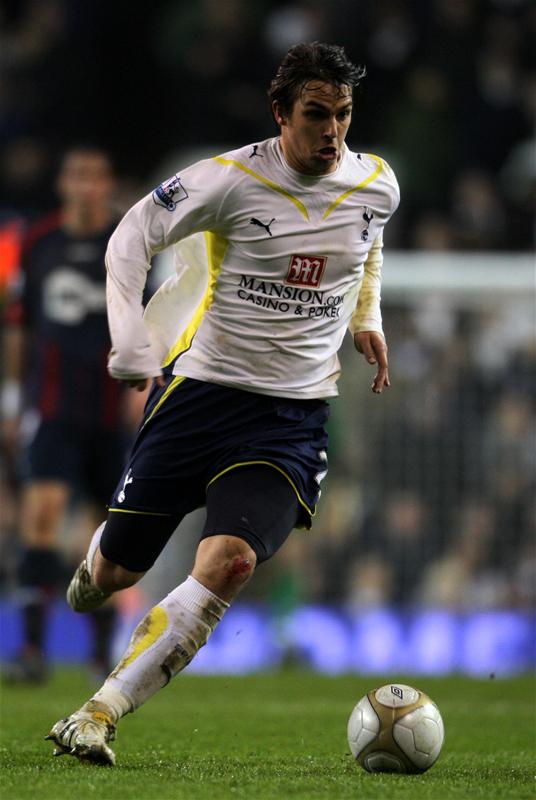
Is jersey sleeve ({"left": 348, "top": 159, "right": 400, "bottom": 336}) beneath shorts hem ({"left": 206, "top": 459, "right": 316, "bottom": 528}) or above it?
above

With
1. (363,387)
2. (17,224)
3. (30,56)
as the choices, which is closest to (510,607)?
(363,387)

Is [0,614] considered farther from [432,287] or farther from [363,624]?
[432,287]

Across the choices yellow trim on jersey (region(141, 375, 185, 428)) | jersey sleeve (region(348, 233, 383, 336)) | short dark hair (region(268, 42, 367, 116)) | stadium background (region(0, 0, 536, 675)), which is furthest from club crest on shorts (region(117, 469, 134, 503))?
stadium background (region(0, 0, 536, 675))

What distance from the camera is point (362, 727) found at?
15.3 feet

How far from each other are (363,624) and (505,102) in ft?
17.4

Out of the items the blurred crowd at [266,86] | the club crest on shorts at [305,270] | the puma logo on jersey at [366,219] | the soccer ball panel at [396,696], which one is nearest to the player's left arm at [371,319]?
the puma logo on jersey at [366,219]

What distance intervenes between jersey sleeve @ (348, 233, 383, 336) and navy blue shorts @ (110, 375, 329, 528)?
42cm

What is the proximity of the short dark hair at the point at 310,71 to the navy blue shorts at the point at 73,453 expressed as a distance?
3.50 m

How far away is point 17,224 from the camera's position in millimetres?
10664

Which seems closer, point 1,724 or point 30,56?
point 1,724

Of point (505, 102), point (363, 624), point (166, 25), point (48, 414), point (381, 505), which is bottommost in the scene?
point (363, 624)

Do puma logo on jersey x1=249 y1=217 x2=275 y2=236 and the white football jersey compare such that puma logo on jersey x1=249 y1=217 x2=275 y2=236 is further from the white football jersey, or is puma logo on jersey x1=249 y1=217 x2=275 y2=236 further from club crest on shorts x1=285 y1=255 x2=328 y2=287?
club crest on shorts x1=285 y1=255 x2=328 y2=287

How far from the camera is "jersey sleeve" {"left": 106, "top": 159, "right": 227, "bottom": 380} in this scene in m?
4.72

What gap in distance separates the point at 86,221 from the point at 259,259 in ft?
11.1
